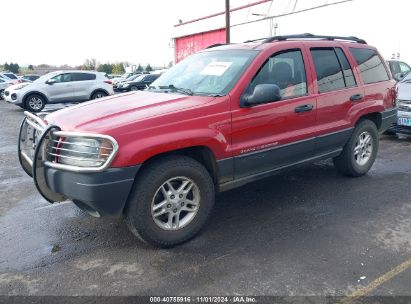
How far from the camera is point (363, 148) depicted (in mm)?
5473

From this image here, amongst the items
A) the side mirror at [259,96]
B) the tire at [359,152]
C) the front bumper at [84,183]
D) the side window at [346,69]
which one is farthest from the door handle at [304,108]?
the front bumper at [84,183]

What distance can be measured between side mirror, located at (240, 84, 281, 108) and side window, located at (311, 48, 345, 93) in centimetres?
106

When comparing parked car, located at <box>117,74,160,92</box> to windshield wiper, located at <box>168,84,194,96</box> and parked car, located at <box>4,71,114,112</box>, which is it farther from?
windshield wiper, located at <box>168,84,194,96</box>

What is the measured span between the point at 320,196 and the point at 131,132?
2.74m

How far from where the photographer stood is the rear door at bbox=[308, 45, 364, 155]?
457cm

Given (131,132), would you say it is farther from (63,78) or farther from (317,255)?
(63,78)

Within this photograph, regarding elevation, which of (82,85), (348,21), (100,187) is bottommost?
(100,187)

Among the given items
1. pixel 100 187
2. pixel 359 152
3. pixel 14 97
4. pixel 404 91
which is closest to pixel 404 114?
pixel 404 91

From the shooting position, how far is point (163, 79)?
477cm

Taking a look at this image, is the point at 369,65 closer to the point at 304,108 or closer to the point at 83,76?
the point at 304,108

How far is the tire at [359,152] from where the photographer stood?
5.22m

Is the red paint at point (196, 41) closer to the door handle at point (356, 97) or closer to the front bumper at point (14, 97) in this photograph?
the front bumper at point (14, 97)

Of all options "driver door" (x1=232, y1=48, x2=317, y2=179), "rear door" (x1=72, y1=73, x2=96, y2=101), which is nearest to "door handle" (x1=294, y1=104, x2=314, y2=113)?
Result: "driver door" (x1=232, y1=48, x2=317, y2=179)

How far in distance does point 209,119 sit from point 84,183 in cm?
126
